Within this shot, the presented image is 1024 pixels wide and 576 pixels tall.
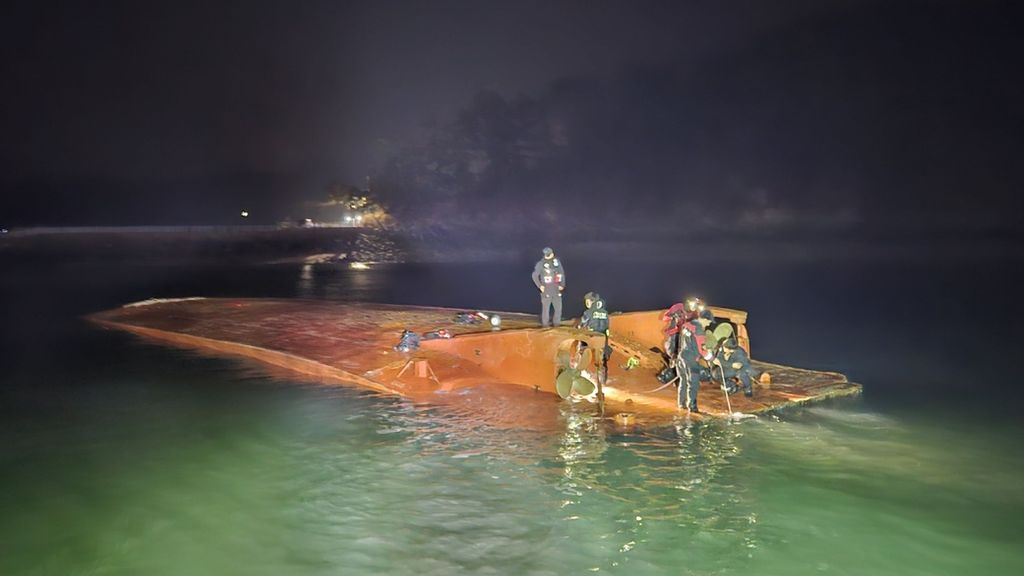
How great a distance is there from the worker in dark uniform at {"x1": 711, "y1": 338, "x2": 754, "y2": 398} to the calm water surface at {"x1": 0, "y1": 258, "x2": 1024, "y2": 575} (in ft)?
4.30

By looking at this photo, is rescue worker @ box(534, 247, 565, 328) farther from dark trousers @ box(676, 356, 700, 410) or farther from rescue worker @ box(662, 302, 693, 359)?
dark trousers @ box(676, 356, 700, 410)

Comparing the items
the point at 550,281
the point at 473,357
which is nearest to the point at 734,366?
the point at 550,281

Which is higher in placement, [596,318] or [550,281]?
[550,281]

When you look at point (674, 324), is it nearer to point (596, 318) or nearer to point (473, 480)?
point (596, 318)

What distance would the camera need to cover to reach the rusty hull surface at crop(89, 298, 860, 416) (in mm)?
15961

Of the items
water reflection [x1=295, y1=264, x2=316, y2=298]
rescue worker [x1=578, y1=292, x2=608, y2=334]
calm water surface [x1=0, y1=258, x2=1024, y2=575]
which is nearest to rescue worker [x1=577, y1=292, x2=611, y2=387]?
rescue worker [x1=578, y1=292, x2=608, y2=334]

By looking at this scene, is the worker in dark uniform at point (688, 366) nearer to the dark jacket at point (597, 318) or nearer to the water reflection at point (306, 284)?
the dark jacket at point (597, 318)

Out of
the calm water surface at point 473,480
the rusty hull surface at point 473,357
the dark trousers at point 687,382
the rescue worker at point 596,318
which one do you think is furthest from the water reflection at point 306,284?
the dark trousers at point 687,382

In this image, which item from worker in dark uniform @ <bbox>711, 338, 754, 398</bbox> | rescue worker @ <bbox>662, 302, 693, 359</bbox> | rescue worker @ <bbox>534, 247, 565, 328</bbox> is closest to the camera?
rescue worker @ <bbox>662, 302, 693, 359</bbox>

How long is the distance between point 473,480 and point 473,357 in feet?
22.3

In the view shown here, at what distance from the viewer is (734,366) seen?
15.9 m

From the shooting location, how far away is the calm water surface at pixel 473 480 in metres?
8.98

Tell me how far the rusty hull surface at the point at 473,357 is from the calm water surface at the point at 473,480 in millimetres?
737

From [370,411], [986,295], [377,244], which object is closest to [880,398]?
[370,411]
